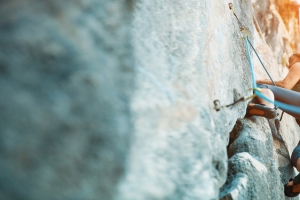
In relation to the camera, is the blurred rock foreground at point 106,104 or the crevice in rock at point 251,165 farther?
the crevice in rock at point 251,165

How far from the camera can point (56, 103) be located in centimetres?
98

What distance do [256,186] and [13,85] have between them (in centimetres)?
171

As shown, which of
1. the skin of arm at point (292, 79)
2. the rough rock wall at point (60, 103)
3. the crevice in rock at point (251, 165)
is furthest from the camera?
the skin of arm at point (292, 79)

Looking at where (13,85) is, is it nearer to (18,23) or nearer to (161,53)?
(18,23)

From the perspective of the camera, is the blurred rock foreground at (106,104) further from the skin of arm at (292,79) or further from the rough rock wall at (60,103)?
the skin of arm at (292,79)

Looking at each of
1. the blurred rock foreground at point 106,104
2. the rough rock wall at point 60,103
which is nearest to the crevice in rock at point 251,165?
the blurred rock foreground at point 106,104

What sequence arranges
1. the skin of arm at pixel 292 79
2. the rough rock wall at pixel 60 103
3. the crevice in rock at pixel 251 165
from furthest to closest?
the skin of arm at pixel 292 79 < the crevice in rock at pixel 251 165 < the rough rock wall at pixel 60 103

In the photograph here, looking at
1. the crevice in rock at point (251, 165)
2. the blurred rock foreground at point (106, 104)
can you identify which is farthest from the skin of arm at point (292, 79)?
the blurred rock foreground at point (106, 104)

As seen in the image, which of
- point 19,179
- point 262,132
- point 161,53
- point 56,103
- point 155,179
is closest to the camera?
point 19,179

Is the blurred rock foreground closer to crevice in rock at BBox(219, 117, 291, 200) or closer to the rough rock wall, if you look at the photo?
the rough rock wall

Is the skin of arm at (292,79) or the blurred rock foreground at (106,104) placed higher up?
the blurred rock foreground at (106,104)

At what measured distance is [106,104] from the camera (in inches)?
41.0

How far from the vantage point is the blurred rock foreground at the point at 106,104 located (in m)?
0.92

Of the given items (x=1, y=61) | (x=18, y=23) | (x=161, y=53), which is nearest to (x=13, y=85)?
(x=1, y=61)
